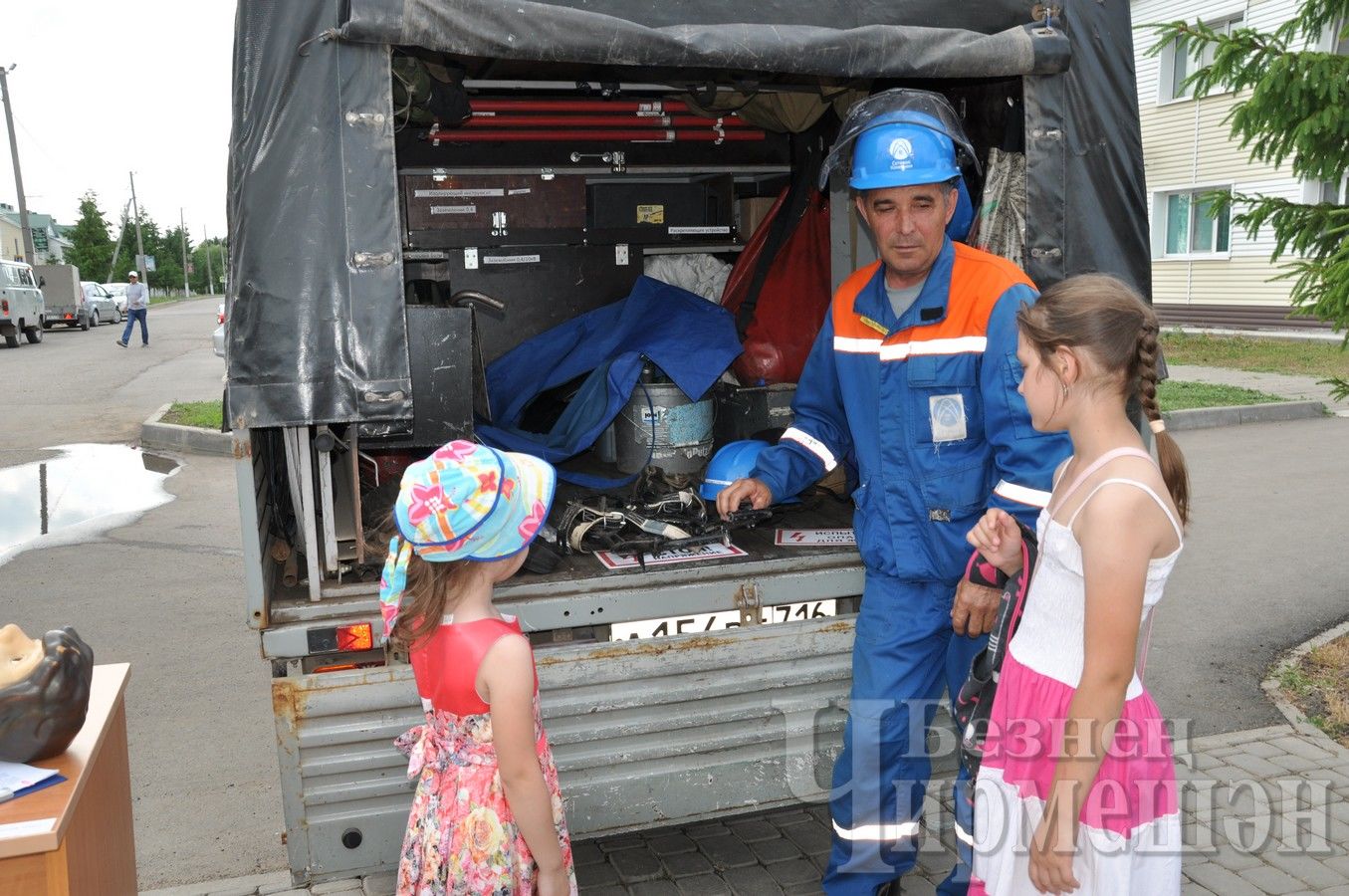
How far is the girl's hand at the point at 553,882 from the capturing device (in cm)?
223

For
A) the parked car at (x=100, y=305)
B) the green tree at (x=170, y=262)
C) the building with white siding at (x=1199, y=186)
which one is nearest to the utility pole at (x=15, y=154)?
the parked car at (x=100, y=305)

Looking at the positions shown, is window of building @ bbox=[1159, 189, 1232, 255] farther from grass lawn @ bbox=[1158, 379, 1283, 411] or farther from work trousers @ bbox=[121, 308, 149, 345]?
work trousers @ bbox=[121, 308, 149, 345]

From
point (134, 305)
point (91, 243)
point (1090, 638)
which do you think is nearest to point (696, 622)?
point (1090, 638)

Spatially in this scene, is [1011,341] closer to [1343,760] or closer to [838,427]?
[838,427]

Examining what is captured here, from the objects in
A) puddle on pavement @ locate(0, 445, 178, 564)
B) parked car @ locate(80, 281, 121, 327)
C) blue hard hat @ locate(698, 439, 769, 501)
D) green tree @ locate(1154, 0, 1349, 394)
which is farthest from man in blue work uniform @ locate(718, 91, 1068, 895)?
parked car @ locate(80, 281, 121, 327)

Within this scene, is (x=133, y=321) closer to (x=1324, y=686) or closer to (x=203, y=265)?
(x=1324, y=686)

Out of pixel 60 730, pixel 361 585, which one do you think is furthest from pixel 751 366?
pixel 60 730

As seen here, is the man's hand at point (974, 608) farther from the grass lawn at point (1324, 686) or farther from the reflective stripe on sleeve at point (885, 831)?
the grass lawn at point (1324, 686)

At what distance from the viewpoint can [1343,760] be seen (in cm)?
421

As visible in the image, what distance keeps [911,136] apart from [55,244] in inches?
3565

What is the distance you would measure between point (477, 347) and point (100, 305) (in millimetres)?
40032

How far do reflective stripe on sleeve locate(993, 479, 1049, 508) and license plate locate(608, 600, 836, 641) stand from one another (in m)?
0.71

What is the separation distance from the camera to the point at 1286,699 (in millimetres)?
4836

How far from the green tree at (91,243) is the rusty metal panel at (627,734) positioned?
65824mm
